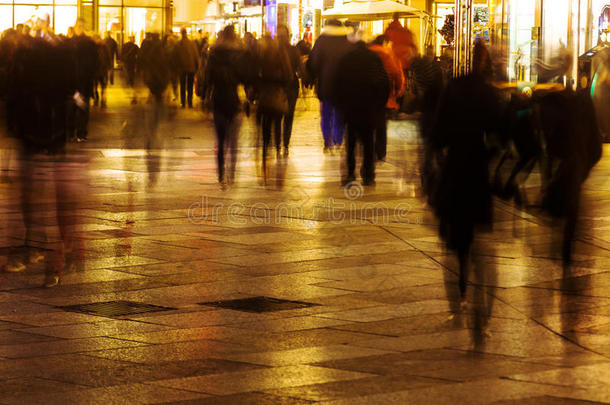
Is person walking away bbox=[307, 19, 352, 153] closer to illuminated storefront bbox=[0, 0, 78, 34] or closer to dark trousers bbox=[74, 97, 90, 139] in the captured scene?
dark trousers bbox=[74, 97, 90, 139]

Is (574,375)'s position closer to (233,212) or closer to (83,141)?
(233,212)

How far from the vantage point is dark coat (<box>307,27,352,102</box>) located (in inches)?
566

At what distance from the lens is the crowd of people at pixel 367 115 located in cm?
659

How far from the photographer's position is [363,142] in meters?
13.8

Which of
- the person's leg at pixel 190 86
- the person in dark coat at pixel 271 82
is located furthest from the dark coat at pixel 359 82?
the person's leg at pixel 190 86

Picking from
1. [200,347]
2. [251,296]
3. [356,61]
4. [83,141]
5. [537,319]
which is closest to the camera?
[200,347]

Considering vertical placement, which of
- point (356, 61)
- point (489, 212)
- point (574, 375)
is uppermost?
point (356, 61)

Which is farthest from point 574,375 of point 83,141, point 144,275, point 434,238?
point 83,141

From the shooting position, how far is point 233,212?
11.6 meters

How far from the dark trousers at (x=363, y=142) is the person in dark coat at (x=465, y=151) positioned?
22.9 feet

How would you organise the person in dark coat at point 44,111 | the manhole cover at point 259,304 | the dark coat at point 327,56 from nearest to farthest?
1. the manhole cover at point 259,304
2. the person in dark coat at point 44,111
3. the dark coat at point 327,56

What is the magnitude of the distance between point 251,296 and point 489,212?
185cm

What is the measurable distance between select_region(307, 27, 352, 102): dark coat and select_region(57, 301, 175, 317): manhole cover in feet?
22.8

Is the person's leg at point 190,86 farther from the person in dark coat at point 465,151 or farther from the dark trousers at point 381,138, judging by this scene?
the person in dark coat at point 465,151
